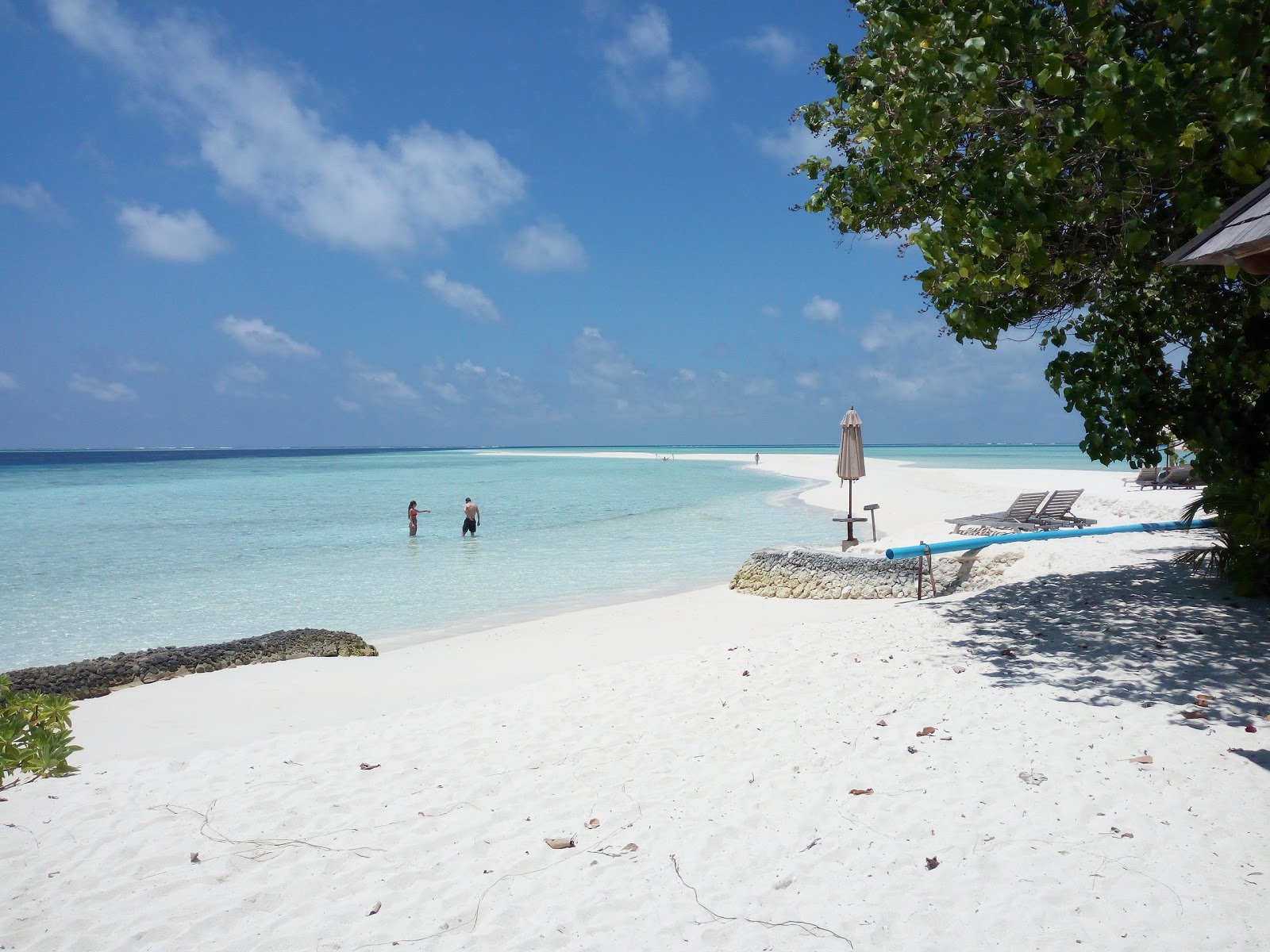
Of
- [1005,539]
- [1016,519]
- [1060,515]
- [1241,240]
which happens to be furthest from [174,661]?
[1060,515]

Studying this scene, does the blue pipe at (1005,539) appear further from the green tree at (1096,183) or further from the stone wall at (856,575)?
the green tree at (1096,183)

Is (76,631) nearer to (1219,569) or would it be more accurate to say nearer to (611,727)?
(611,727)

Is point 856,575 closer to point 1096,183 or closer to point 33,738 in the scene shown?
point 1096,183

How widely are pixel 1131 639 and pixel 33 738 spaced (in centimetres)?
855

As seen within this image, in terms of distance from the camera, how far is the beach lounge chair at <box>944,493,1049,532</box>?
1516cm

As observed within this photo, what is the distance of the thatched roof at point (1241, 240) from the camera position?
10.7 ft

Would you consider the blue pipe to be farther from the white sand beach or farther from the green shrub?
the green shrub

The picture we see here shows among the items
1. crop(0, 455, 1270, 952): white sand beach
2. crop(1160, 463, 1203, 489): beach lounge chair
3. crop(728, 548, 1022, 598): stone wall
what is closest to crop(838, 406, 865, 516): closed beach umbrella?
crop(728, 548, 1022, 598): stone wall

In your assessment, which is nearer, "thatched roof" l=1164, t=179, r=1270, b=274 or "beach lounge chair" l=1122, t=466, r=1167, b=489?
"thatched roof" l=1164, t=179, r=1270, b=274

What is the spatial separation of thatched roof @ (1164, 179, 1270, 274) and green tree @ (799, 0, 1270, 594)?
0.94 metres

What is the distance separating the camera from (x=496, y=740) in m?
5.50

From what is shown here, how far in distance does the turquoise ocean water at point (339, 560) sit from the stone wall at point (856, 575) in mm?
2392

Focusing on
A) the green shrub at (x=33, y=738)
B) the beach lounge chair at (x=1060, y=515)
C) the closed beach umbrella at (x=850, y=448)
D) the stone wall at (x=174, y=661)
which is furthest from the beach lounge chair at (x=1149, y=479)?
the green shrub at (x=33, y=738)

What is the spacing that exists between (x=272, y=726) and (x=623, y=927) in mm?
4489
